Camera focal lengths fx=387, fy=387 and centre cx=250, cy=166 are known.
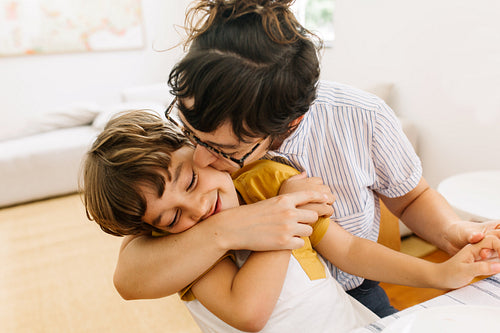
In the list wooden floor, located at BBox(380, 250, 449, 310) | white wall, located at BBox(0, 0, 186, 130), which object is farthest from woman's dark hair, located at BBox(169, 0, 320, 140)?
white wall, located at BBox(0, 0, 186, 130)

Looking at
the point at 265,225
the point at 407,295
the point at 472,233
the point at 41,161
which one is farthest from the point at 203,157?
the point at 41,161

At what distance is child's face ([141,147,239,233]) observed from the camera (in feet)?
2.83

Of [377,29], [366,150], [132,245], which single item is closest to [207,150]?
[132,245]

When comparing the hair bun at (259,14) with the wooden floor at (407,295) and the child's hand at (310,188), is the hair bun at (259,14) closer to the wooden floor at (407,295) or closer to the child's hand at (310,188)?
the child's hand at (310,188)

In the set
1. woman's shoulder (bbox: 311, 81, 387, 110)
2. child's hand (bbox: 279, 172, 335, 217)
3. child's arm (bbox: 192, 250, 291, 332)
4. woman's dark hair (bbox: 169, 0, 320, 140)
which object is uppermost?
woman's dark hair (bbox: 169, 0, 320, 140)

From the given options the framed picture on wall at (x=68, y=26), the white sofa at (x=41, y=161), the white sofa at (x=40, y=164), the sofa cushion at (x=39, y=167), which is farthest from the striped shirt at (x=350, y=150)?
the framed picture on wall at (x=68, y=26)

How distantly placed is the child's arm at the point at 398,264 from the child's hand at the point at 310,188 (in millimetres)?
71

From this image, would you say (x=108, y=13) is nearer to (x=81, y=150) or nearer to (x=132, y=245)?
(x=81, y=150)

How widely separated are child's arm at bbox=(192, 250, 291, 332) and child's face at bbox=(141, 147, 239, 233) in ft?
0.46

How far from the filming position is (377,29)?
2838 millimetres

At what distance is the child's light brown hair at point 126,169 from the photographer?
2.82 feet

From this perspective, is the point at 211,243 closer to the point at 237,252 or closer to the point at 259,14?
the point at 237,252

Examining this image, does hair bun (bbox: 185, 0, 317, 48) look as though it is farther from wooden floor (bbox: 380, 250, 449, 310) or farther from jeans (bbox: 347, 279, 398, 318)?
wooden floor (bbox: 380, 250, 449, 310)

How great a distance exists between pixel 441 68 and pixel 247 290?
220 cm
